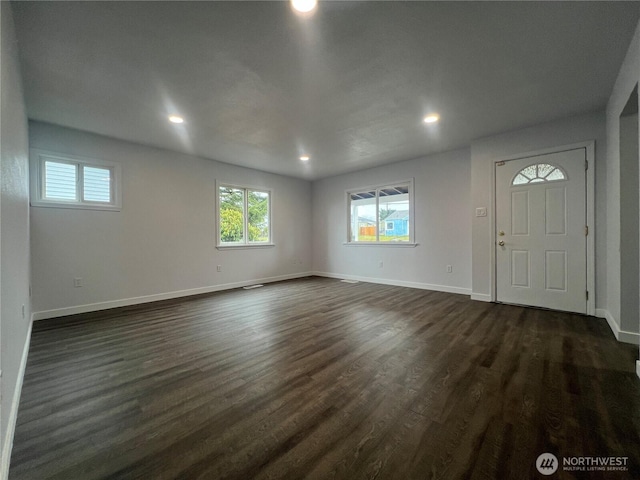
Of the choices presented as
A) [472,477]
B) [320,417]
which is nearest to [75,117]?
[320,417]

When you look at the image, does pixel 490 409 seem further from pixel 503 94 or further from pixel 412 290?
pixel 412 290

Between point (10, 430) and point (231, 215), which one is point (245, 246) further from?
point (10, 430)

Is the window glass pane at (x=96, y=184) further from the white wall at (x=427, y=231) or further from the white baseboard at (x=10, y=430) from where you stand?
the white wall at (x=427, y=231)

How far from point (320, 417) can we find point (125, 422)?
1.15m

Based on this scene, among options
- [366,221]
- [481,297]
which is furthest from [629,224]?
[366,221]

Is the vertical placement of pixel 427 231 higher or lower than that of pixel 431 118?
lower

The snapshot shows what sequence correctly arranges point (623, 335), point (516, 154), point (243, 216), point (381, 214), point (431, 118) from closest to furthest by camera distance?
point (623, 335) → point (431, 118) → point (516, 154) → point (243, 216) → point (381, 214)

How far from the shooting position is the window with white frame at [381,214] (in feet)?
18.1

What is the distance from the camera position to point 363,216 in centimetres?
632

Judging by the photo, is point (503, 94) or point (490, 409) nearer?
point (490, 409)

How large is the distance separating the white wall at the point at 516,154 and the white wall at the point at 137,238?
4.32 metres

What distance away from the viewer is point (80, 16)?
1.80 metres

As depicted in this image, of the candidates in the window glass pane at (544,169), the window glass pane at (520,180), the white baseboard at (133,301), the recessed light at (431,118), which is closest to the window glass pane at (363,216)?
the white baseboard at (133,301)

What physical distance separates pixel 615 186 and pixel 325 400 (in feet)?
12.0
